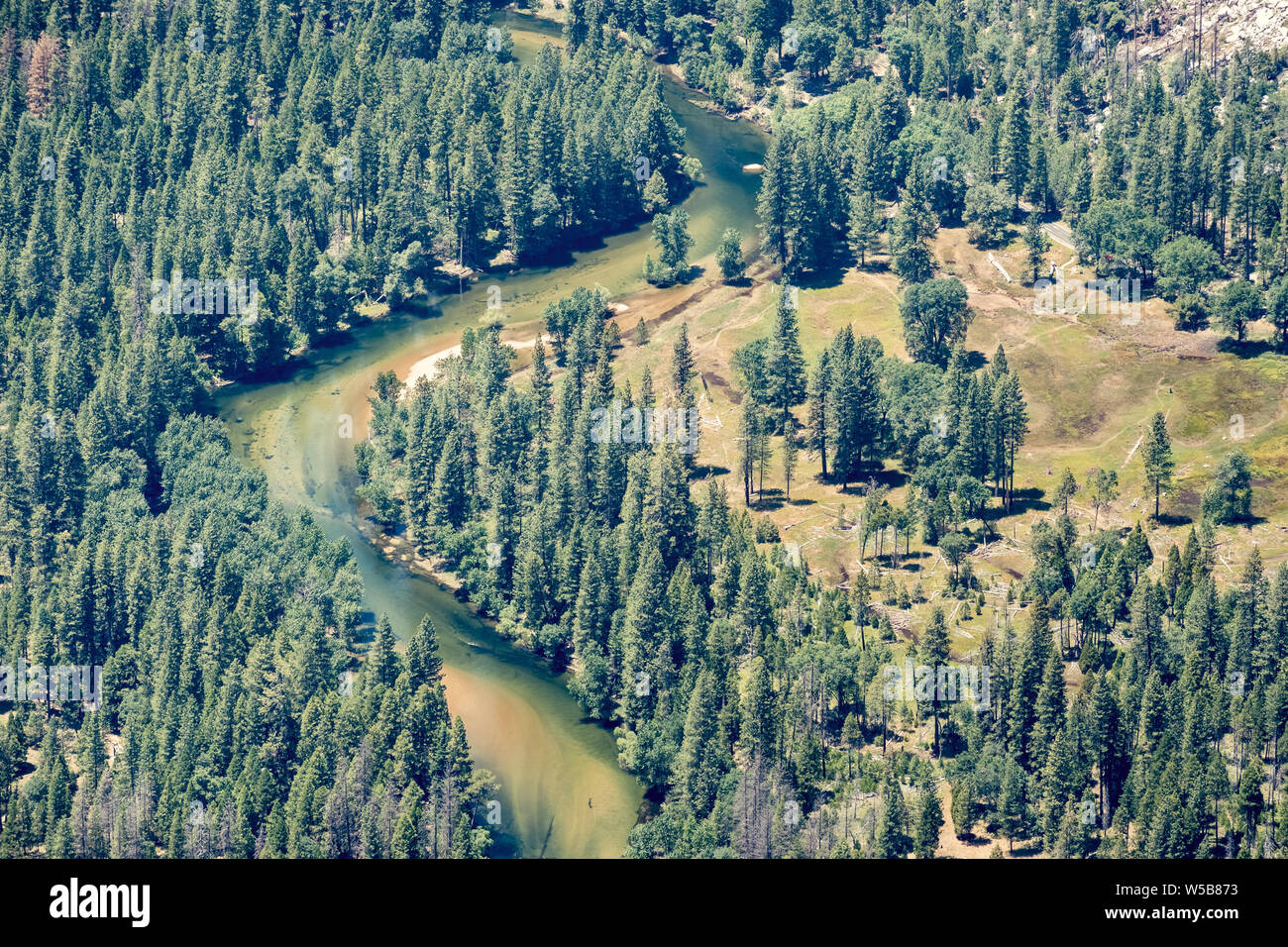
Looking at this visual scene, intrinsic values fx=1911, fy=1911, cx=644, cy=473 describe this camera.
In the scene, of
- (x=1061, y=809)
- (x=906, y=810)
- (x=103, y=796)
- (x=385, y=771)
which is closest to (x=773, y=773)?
(x=906, y=810)

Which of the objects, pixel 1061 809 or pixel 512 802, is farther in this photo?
pixel 512 802
